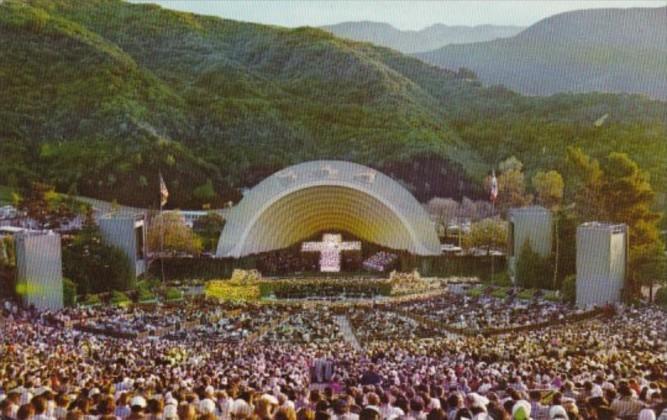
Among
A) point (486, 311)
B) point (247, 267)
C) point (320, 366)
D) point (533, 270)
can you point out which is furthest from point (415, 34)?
point (320, 366)

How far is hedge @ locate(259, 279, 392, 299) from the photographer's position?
2819cm

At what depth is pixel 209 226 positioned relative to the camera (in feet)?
136

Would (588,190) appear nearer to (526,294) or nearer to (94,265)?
(526,294)

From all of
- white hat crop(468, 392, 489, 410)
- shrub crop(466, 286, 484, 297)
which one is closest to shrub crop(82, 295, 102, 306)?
shrub crop(466, 286, 484, 297)

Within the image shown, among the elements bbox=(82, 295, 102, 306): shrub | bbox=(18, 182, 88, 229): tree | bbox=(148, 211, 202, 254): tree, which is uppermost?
bbox=(18, 182, 88, 229): tree

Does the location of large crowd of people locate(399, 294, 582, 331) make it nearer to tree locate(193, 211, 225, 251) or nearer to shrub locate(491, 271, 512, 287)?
shrub locate(491, 271, 512, 287)

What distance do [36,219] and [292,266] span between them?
36.1 ft

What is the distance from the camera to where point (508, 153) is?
56.7 m

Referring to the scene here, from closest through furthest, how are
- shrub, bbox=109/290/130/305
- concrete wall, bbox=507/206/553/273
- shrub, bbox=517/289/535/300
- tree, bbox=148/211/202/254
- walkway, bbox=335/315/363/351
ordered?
1. walkway, bbox=335/315/363/351
2. shrub, bbox=517/289/535/300
3. shrub, bbox=109/290/130/305
4. concrete wall, bbox=507/206/553/273
5. tree, bbox=148/211/202/254

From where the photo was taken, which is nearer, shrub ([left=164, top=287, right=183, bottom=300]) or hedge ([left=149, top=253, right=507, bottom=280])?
shrub ([left=164, top=287, right=183, bottom=300])

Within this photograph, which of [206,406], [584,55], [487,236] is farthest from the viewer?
[584,55]

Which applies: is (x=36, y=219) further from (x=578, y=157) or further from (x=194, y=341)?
(x=578, y=157)

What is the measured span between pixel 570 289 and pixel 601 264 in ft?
4.63

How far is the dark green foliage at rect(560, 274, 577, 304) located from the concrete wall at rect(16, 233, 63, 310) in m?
14.6
